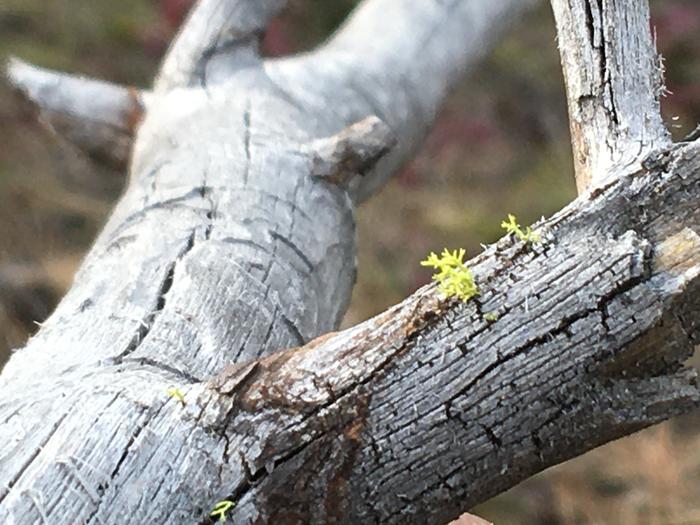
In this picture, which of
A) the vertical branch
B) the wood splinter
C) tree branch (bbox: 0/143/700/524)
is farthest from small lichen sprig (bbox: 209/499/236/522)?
the wood splinter

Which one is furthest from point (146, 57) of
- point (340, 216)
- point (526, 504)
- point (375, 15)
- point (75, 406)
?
point (75, 406)

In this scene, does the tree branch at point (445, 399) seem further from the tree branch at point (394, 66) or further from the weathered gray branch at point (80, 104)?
the weathered gray branch at point (80, 104)

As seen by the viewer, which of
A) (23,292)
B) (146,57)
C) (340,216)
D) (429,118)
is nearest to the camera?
(340,216)

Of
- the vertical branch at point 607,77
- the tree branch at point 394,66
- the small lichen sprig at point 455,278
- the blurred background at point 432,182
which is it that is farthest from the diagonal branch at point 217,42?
the blurred background at point 432,182

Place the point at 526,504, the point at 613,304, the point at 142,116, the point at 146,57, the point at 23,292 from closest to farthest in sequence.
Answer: the point at 613,304
the point at 142,116
the point at 526,504
the point at 23,292
the point at 146,57

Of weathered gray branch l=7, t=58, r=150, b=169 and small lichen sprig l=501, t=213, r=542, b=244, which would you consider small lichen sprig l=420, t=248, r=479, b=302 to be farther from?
weathered gray branch l=7, t=58, r=150, b=169

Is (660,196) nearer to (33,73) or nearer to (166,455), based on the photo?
(166,455)
